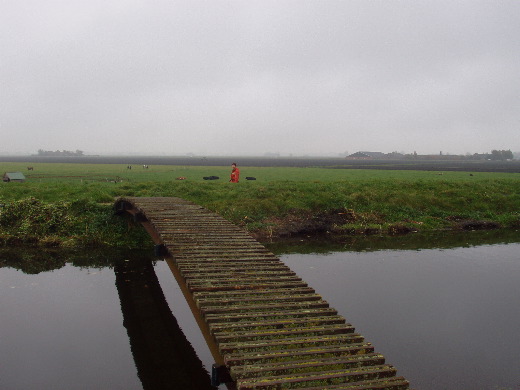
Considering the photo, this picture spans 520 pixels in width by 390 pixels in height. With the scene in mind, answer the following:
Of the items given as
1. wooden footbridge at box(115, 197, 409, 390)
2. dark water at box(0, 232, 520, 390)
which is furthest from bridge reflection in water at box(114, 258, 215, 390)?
wooden footbridge at box(115, 197, 409, 390)

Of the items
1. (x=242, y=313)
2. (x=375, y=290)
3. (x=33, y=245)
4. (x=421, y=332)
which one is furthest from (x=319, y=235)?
(x=242, y=313)

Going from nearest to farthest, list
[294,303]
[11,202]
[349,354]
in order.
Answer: [349,354], [294,303], [11,202]

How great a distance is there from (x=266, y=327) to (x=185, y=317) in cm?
552

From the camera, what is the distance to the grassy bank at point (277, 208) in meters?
21.5

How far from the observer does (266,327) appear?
741 centimetres

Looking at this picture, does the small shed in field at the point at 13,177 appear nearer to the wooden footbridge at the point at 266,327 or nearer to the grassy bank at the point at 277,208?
the grassy bank at the point at 277,208

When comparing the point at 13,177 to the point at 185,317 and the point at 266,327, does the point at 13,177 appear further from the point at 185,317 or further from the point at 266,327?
the point at 266,327

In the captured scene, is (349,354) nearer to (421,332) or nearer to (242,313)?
(242,313)

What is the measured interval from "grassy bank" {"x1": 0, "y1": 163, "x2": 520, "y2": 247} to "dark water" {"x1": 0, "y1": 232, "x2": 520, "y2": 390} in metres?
2.57

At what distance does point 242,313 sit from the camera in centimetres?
781

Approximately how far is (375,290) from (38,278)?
1248cm

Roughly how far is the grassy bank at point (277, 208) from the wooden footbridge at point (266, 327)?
11579 millimetres

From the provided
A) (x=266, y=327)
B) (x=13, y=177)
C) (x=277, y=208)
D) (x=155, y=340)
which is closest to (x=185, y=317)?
(x=155, y=340)

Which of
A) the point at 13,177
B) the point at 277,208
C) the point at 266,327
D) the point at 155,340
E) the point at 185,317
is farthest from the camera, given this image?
the point at 13,177
